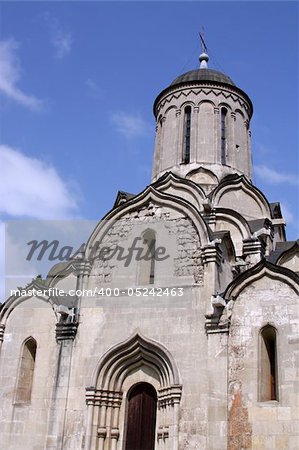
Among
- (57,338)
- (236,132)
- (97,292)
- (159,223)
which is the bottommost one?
(57,338)

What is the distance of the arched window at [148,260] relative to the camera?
1836cm

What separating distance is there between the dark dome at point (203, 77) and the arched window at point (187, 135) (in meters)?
1.42

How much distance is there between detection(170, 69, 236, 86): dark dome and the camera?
24562 millimetres

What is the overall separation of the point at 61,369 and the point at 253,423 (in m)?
6.22

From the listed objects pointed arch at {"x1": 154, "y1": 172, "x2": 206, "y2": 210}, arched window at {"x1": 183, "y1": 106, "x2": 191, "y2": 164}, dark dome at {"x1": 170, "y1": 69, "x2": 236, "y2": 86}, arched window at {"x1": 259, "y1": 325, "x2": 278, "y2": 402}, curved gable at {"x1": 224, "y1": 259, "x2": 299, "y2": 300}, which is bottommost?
arched window at {"x1": 259, "y1": 325, "x2": 278, "y2": 402}

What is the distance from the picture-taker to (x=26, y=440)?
17.2 m

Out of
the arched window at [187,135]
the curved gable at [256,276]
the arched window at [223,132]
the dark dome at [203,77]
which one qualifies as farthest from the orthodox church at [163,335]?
the dark dome at [203,77]

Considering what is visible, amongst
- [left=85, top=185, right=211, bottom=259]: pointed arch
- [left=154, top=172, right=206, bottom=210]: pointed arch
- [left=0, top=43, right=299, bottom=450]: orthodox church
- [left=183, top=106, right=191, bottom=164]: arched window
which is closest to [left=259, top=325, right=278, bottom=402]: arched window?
[left=0, top=43, right=299, bottom=450]: orthodox church

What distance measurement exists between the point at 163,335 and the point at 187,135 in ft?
33.5

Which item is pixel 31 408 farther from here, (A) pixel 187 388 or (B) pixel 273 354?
(B) pixel 273 354

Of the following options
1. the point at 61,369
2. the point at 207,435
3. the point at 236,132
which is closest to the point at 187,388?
the point at 207,435

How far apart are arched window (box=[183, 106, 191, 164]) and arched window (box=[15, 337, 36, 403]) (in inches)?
383

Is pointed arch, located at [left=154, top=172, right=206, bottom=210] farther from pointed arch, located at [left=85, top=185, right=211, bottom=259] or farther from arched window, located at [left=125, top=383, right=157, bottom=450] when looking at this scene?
arched window, located at [left=125, top=383, right=157, bottom=450]

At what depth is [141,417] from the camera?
1675 centimetres
